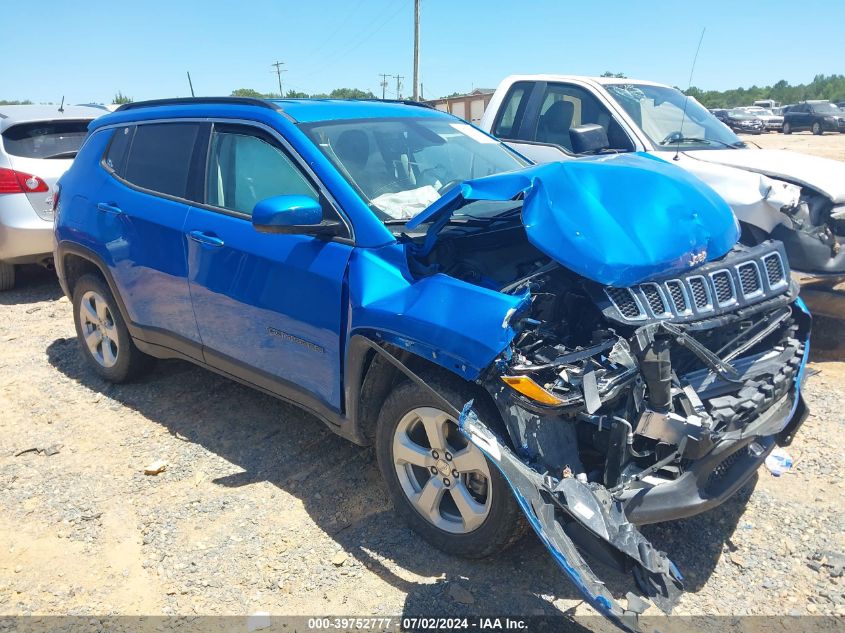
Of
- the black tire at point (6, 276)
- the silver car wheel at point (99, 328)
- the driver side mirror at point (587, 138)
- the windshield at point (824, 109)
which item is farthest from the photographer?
the windshield at point (824, 109)

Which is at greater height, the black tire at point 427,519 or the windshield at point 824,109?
the black tire at point 427,519

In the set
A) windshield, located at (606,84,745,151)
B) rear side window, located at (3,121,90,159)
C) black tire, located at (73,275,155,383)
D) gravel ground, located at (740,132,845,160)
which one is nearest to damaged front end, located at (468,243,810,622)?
black tire, located at (73,275,155,383)

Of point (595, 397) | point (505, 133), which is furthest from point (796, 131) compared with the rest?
point (595, 397)

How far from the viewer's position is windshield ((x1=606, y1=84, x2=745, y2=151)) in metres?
6.11

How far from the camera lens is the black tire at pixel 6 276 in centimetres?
745

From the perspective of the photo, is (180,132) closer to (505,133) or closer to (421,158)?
(421,158)

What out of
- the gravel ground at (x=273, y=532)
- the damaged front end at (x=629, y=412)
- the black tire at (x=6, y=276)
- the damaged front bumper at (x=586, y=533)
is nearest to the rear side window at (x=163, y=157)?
the gravel ground at (x=273, y=532)

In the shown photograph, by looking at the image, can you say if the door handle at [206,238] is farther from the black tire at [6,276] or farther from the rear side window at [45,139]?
the black tire at [6,276]

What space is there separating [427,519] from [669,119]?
5.02 metres

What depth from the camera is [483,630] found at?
→ 2.61 metres

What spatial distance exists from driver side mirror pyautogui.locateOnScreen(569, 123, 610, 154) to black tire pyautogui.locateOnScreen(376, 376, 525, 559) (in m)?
3.57

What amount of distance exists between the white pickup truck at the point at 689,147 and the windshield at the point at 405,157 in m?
1.86

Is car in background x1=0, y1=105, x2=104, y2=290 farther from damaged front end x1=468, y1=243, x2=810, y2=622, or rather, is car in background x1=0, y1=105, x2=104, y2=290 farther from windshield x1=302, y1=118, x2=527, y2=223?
damaged front end x1=468, y1=243, x2=810, y2=622

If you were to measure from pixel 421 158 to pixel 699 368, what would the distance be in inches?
76.4
